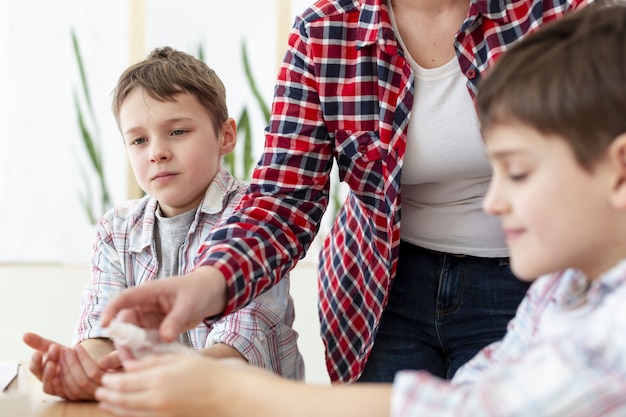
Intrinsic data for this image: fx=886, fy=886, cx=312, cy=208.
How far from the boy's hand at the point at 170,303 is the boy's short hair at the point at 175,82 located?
0.78m

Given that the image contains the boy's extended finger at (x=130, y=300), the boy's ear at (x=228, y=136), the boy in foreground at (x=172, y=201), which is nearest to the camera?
the boy's extended finger at (x=130, y=300)

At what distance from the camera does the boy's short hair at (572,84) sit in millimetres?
955

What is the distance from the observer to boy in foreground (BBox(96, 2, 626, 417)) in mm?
842

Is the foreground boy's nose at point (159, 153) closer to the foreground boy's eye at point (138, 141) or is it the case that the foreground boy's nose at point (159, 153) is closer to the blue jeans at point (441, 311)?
the foreground boy's eye at point (138, 141)

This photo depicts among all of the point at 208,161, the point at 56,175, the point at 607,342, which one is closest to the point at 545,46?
the point at 607,342

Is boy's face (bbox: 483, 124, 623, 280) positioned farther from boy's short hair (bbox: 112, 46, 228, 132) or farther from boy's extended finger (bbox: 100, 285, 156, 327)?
boy's short hair (bbox: 112, 46, 228, 132)

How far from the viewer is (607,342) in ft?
2.74

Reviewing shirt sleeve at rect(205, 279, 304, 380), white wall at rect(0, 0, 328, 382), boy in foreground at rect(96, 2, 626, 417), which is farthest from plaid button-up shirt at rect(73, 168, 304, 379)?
white wall at rect(0, 0, 328, 382)

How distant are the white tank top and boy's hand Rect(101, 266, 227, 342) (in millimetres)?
464

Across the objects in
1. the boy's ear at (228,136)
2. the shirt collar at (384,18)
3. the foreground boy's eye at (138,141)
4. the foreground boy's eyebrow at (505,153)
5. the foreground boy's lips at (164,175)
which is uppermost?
the shirt collar at (384,18)

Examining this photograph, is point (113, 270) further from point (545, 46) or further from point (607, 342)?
point (607, 342)

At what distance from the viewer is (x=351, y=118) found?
1583mm

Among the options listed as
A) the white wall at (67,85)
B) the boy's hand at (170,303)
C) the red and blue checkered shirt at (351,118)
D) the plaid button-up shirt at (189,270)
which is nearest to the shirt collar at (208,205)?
the plaid button-up shirt at (189,270)

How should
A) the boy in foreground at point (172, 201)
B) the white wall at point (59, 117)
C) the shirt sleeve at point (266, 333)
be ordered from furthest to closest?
the white wall at point (59, 117), the boy in foreground at point (172, 201), the shirt sleeve at point (266, 333)
